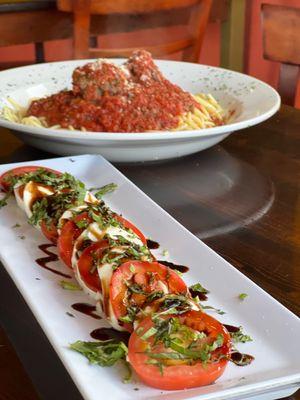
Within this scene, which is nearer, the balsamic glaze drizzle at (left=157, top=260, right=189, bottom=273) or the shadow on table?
the balsamic glaze drizzle at (left=157, top=260, right=189, bottom=273)

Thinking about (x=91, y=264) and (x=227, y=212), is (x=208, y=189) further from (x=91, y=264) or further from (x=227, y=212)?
(x=91, y=264)

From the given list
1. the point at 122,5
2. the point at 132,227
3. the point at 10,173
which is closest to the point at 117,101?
the point at 10,173

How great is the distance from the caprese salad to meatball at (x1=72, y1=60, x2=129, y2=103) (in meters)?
0.47

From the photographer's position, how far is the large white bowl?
1.49m

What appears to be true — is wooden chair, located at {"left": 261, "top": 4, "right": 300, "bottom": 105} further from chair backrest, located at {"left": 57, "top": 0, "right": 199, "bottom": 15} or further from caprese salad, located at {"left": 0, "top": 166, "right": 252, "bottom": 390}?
caprese salad, located at {"left": 0, "top": 166, "right": 252, "bottom": 390}

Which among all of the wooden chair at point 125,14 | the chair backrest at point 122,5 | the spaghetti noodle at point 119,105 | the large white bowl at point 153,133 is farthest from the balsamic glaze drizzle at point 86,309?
the chair backrest at point 122,5

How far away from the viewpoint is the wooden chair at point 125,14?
2834mm

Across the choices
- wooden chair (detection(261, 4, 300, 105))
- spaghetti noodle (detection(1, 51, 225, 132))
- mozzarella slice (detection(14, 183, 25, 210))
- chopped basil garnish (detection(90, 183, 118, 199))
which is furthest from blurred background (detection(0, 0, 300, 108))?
mozzarella slice (detection(14, 183, 25, 210))

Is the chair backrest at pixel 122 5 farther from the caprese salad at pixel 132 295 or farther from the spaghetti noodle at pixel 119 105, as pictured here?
the caprese salad at pixel 132 295

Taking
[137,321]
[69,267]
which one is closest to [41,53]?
[69,267]

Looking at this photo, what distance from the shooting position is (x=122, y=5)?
2818 mm

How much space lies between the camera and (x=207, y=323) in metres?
0.83

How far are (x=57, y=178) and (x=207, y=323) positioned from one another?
0.57 m

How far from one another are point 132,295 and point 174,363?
0.46 feet
